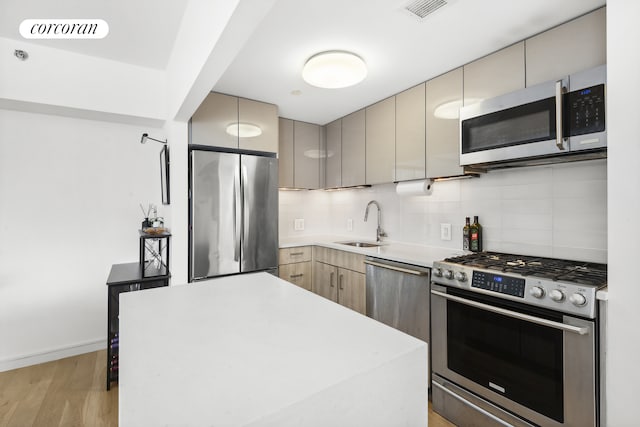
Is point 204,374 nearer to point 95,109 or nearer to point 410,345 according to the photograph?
point 410,345

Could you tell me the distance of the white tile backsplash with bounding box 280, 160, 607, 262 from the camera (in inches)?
72.4

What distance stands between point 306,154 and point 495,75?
2.03 meters

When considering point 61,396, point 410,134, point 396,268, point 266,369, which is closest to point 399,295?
point 396,268

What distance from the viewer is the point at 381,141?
289 cm

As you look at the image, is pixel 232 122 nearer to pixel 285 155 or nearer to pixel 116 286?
pixel 285 155

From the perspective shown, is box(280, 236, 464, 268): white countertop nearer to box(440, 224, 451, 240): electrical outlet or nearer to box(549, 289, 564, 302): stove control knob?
box(440, 224, 451, 240): electrical outlet

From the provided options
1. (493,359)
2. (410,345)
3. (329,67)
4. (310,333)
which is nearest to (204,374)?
(310,333)

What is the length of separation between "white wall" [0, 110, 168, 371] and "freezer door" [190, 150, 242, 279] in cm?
44

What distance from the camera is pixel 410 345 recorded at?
2.40 feet

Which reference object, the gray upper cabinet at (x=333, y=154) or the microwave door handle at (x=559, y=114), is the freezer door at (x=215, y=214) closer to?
the gray upper cabinet at (x=333, y=154)

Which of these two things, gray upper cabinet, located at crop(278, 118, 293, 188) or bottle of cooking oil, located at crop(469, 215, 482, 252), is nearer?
bottle of cooking oil, located at crop(469, 215, 482, 252)

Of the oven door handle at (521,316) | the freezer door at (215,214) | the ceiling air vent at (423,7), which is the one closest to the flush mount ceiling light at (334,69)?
the ceiling air vent at (423,7)

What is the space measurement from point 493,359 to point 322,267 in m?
1.77

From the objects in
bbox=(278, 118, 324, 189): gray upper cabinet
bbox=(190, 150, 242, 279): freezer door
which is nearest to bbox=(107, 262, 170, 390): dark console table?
bbox=(190, 150, 242, 279): freezer door
